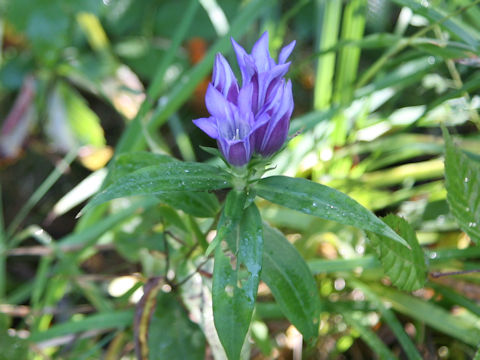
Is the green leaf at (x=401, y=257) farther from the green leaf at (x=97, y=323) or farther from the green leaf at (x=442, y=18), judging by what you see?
the green leaf at (x=97, y=323)

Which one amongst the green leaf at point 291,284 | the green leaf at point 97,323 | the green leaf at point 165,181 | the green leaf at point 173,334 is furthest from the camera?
the green leaf at point 97,323

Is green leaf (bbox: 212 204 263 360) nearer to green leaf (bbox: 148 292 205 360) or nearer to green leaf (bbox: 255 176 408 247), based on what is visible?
green leaf (bbox: 255 176 408 247)

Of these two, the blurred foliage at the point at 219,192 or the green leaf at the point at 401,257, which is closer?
the green leaf at the point at 401,257

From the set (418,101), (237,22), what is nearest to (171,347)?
(237,22)

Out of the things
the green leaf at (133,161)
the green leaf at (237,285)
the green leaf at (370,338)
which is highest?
the green leaf at (133,161)

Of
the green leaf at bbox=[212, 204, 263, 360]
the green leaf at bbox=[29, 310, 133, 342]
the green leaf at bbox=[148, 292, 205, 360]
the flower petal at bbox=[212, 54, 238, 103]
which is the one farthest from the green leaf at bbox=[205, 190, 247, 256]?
the green leaf at bbox=[29, 310, 133, 342]

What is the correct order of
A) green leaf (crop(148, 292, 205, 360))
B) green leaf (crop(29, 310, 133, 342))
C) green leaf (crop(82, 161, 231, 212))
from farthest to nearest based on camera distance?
1. green leaf (crop(29, 310, 133, 342))
2. green leaf (crop(148, 292, 205, 360))
3. green leaf (crop(82, 161, 231, 212))

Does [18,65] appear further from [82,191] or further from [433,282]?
[433,282]

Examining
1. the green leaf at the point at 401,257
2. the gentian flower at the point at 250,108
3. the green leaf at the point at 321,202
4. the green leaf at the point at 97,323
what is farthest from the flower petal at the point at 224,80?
the green leaf at the point at 97,323
